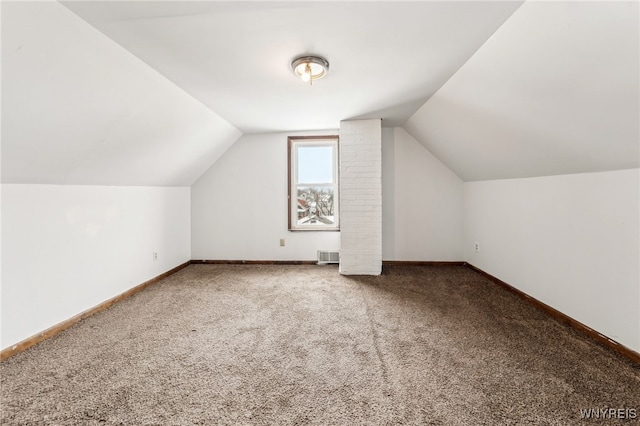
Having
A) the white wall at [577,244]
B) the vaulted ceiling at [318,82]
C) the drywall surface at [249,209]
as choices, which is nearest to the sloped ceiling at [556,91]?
the vaulted ceiling at [318,82]

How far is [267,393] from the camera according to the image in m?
1.50

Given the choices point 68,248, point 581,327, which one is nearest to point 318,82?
point 68,248

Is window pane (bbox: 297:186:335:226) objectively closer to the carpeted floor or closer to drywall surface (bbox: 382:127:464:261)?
drywall surface (bbox: 382:127:464:261)

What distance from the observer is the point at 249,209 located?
14.0 feet

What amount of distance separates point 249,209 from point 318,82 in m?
2.44

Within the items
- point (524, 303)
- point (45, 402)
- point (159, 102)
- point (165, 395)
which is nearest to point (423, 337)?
point (524, 303)

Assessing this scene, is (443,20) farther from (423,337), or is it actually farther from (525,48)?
(423,337)

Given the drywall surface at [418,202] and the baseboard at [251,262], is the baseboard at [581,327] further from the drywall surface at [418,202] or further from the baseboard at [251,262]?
the baseboard at [251,262]

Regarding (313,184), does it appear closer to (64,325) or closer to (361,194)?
(361,194)

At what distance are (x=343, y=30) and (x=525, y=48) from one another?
1.06 m

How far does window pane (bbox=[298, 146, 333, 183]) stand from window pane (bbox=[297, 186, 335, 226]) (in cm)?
14

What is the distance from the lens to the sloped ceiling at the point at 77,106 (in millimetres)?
1353

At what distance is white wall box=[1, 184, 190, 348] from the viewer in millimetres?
1903

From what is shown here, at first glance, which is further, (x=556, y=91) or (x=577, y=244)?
(x=577, y=244)
